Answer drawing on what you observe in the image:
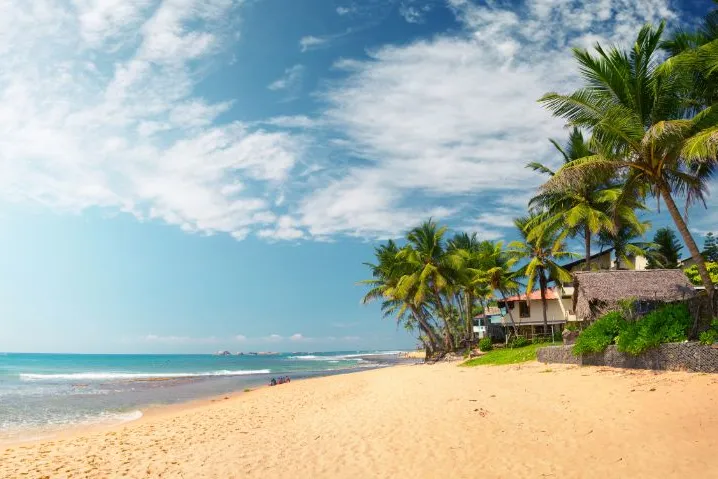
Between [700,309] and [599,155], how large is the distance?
4.38 m

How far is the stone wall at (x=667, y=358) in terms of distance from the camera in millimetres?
9172

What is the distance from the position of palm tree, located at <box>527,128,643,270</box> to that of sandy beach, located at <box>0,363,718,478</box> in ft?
36.1

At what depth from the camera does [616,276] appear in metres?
17.2

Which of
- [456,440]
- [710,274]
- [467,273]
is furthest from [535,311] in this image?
[456,440]

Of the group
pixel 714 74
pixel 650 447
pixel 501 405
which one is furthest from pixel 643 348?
pixel 714 74

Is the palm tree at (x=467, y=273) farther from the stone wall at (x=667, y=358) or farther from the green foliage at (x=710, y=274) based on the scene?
the stone wall at (x=667, y=358)

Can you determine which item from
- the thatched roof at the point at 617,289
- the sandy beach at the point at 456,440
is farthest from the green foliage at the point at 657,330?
the thatched roof at the point at 617,289

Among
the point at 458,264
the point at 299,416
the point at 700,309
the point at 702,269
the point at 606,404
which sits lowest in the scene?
the point at 299,416

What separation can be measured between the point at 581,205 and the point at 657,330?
40.0 ft

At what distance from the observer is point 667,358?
9.91 meters

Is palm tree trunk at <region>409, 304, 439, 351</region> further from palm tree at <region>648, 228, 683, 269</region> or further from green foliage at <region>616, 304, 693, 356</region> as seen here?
green foliage at <region>616, 304, 693, 356</region>

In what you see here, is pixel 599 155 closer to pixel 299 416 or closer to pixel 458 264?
pixel 299 416

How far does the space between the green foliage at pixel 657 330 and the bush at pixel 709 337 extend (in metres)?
0.50

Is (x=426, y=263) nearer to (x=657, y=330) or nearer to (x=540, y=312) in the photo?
(x=540, y=312)
